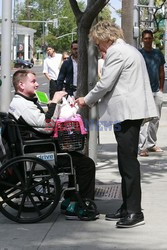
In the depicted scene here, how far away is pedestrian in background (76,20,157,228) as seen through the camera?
6.45m

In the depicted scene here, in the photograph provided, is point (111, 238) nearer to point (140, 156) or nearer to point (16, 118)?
point (16, 118)

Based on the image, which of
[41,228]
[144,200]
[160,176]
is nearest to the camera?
[41,228]

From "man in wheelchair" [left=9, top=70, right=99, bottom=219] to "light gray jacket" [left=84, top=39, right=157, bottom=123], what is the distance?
20.4 inches

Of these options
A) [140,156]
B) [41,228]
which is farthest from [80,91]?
[140,156]

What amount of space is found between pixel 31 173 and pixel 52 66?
925cm

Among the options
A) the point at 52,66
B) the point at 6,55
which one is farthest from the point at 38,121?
the point at 52,66

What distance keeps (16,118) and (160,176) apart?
2923 millimetres

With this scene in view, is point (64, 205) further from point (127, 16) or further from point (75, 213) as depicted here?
point (127, 16)

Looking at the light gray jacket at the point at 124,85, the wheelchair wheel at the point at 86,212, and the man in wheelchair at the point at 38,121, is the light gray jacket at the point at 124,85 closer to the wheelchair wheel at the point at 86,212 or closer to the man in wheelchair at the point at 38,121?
the man in wheelchair at the point at 38,121

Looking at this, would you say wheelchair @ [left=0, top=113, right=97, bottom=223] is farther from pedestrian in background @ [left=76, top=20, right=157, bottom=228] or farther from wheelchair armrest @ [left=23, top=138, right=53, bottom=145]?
pedestrian in background @ [left=76, top=20, right=157, bottom=228]

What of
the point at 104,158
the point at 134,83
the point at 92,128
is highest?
the point at 134,83

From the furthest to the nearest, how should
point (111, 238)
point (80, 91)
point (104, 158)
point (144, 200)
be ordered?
point (104, 158), point (80, 91), point (144, 200), point (111, 238)

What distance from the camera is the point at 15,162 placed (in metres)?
6.61

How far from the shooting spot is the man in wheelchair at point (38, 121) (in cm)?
673
